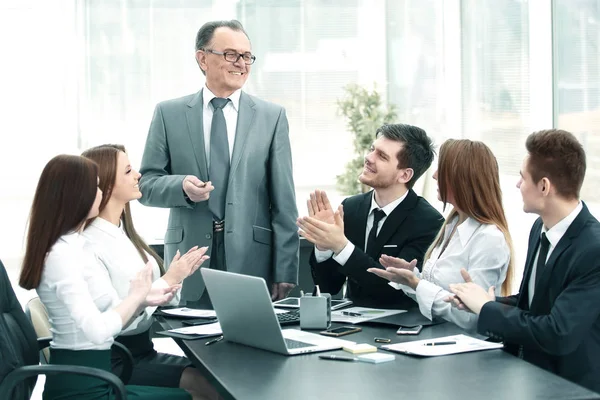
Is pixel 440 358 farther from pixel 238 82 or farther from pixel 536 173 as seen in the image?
pixel 238 82

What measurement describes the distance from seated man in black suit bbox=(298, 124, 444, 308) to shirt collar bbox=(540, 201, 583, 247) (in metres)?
0.88

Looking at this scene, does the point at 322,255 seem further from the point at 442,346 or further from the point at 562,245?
the point at 562,245

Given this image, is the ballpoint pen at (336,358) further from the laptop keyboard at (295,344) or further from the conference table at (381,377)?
the laptop keyboard at (295,344)

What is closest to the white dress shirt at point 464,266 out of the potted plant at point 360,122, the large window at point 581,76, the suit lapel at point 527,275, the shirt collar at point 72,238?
the suit lapel at point 527,275

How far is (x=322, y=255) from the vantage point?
3.66 m

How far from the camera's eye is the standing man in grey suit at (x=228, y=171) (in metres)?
3.74

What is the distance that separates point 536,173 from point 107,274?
149 centimetres

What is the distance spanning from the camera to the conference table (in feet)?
7.09

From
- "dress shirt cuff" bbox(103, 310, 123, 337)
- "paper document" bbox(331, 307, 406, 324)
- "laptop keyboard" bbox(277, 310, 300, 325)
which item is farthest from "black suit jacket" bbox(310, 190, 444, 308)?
"dress shirt cuff" bbox(103, 310, 123, 337)

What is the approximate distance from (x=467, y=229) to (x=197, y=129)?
1.32 m

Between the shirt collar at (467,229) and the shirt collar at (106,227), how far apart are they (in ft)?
4.13

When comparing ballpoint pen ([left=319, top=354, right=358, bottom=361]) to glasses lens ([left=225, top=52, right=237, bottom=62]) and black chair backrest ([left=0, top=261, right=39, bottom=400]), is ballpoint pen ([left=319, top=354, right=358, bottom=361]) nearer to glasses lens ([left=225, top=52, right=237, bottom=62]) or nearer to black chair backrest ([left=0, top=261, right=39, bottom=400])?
black chair backrest ([left=0, top=261, right=39, bottom=400])

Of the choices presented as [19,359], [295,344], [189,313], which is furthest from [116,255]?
[295,344]

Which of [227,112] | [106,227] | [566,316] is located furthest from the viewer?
[227,112]
